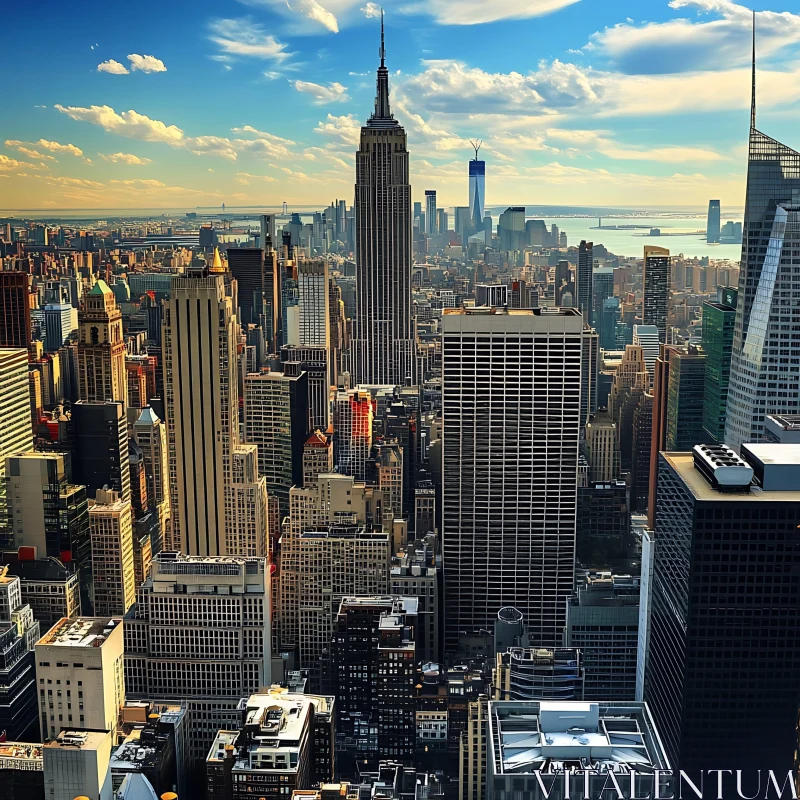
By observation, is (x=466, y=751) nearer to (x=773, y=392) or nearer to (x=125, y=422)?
(x=773, y=392)

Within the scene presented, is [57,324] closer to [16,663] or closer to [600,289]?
[16,663]

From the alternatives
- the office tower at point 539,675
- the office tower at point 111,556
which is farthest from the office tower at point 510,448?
the office tower at point 111,556

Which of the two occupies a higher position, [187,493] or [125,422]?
[125,422]

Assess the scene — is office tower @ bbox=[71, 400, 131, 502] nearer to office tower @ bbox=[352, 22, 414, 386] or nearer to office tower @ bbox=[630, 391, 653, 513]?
office tower @ bbox=[352, 22, 414, 386]

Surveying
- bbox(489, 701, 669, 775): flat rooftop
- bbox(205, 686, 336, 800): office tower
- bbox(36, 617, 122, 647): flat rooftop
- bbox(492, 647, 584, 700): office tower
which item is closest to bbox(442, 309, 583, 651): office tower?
bbox(492, 647, 584, 700): office tower

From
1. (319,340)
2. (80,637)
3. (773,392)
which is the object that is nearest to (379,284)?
(319,340)

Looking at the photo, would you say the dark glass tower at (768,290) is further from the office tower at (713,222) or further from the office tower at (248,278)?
the office tower at (248,278)
